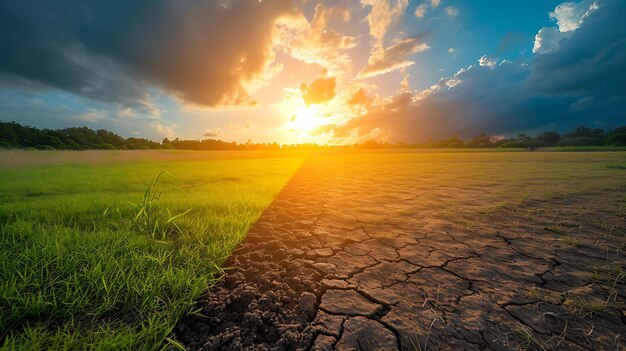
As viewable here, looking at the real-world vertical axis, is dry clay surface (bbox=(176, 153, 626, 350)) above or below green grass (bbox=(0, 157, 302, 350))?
below

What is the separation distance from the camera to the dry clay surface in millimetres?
1349

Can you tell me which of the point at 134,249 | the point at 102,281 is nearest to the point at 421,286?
the point at 102,281

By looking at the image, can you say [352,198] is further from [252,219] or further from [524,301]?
[524,301]

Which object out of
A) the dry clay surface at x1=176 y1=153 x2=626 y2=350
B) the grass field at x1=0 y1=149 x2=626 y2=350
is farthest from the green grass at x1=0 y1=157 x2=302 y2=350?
the dry clay surface at x1=176 y1=153 x2=626 y2=350

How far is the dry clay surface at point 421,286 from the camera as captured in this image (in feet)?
4.42

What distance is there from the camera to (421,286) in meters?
1.85

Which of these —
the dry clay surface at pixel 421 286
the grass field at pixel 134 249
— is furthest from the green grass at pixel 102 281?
the dry clay surface at pixel 421 286

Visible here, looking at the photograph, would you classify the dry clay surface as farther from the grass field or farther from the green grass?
the green grass

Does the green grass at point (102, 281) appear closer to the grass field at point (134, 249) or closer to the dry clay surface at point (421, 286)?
the grass field at point (134, 249)

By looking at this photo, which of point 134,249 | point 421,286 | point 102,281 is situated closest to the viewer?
point 102,281

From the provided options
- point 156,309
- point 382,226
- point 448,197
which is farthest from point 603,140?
point 156,309

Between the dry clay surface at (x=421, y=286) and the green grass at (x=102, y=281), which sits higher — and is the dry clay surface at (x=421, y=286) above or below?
below

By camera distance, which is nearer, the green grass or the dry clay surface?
the green grass

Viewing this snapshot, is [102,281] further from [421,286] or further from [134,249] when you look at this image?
[421,286]
